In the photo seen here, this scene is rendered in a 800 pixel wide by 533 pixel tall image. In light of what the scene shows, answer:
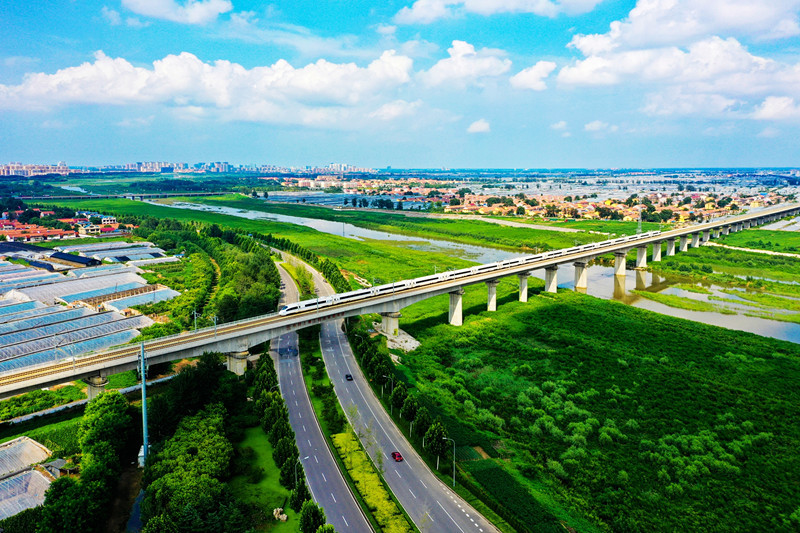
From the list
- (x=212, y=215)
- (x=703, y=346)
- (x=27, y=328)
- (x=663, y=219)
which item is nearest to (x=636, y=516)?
(x=703, y=346)

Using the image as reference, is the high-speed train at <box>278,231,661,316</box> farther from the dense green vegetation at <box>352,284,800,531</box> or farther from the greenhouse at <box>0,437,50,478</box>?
the greenhouse at <box>0,437,50,478</box>

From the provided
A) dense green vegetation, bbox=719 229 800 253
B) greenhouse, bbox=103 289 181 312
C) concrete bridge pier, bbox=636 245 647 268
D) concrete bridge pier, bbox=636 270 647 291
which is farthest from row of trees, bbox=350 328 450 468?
dense green vegetation, bbox=719 229 800 253

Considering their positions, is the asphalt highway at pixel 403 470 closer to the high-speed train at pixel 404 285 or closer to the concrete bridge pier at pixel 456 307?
the high-speed train at pixel 404 285

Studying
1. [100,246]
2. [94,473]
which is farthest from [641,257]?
[100,246]

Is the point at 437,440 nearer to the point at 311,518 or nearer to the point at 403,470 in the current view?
the point at 403,470

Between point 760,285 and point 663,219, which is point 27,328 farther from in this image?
point 663,219
